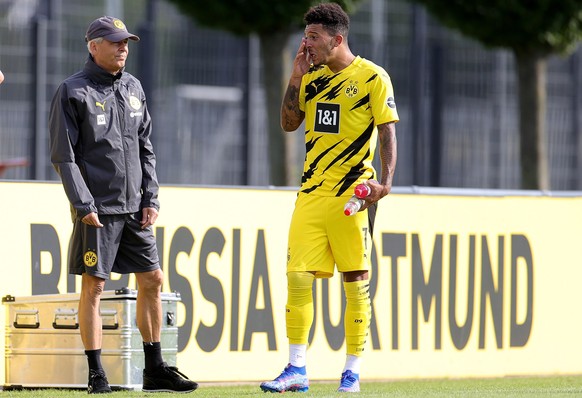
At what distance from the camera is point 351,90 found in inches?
317

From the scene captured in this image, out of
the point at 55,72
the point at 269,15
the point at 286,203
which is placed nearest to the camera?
the point at 286,203

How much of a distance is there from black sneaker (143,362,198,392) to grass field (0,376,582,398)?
0.32ft

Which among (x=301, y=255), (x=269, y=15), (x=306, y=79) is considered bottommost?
(x=301, y=255)

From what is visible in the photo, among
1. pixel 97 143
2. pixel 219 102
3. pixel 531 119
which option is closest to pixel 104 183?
pixel 97 143

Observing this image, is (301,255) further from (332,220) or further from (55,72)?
(55,72)

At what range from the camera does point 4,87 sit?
17797mm

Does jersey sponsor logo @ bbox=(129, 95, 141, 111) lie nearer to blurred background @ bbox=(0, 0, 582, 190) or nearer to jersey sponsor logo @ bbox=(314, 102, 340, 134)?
jersey sponsor logo @ bbox=(314, 102, 340, 134)

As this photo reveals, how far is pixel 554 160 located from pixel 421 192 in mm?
11880

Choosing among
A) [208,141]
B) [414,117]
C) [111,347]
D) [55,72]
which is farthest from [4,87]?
[111,347]

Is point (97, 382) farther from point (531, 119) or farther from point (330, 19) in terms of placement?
point (531, 119)

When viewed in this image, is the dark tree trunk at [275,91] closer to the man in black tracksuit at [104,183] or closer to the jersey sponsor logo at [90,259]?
the man in black tracksuit at [104,183]

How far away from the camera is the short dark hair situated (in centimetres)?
806

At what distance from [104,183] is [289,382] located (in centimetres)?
151

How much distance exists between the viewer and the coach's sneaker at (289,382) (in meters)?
8.01
